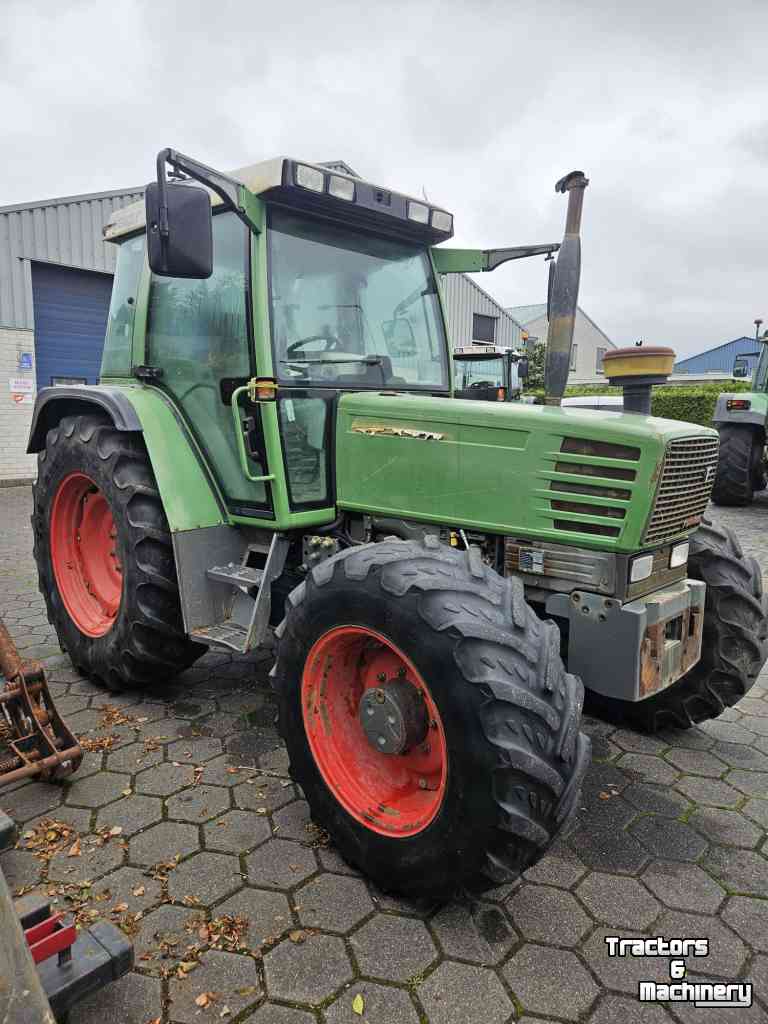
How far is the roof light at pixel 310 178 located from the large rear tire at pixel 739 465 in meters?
7.98

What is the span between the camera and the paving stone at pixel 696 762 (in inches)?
119

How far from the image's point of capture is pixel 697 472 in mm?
2639

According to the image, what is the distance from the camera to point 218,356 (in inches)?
126

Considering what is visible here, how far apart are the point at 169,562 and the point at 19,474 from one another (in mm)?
9562

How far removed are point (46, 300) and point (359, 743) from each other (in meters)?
11.4

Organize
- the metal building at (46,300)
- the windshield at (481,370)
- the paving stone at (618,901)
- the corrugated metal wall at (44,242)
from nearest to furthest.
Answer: the paving stone at (618,901) < the corrugated metal wall at (44,242) < the metal building at (46,300) < the windshield at (481,370)

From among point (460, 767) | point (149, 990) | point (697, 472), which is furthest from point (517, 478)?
point (149, 990)

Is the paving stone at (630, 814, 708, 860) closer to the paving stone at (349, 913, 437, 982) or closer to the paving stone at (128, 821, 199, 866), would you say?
the paving stone at (349, 913, 437, 982)

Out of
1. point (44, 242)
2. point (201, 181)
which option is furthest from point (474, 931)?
point (44, 242)

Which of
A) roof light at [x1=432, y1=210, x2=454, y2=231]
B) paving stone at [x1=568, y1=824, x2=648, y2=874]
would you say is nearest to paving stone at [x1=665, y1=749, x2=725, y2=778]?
paving stone at [x1=568, y1=824, x2=648, y2=874]

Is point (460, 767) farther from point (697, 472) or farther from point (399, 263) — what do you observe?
point (399, 263)

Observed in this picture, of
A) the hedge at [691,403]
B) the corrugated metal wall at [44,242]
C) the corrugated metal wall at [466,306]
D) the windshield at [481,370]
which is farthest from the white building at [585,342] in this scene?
the corrugated metal wall at [44,242]

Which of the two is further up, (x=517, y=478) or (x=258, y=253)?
(x=258, y=253)

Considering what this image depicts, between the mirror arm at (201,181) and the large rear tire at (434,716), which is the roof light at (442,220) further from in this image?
the large rear tire at (434,716)
